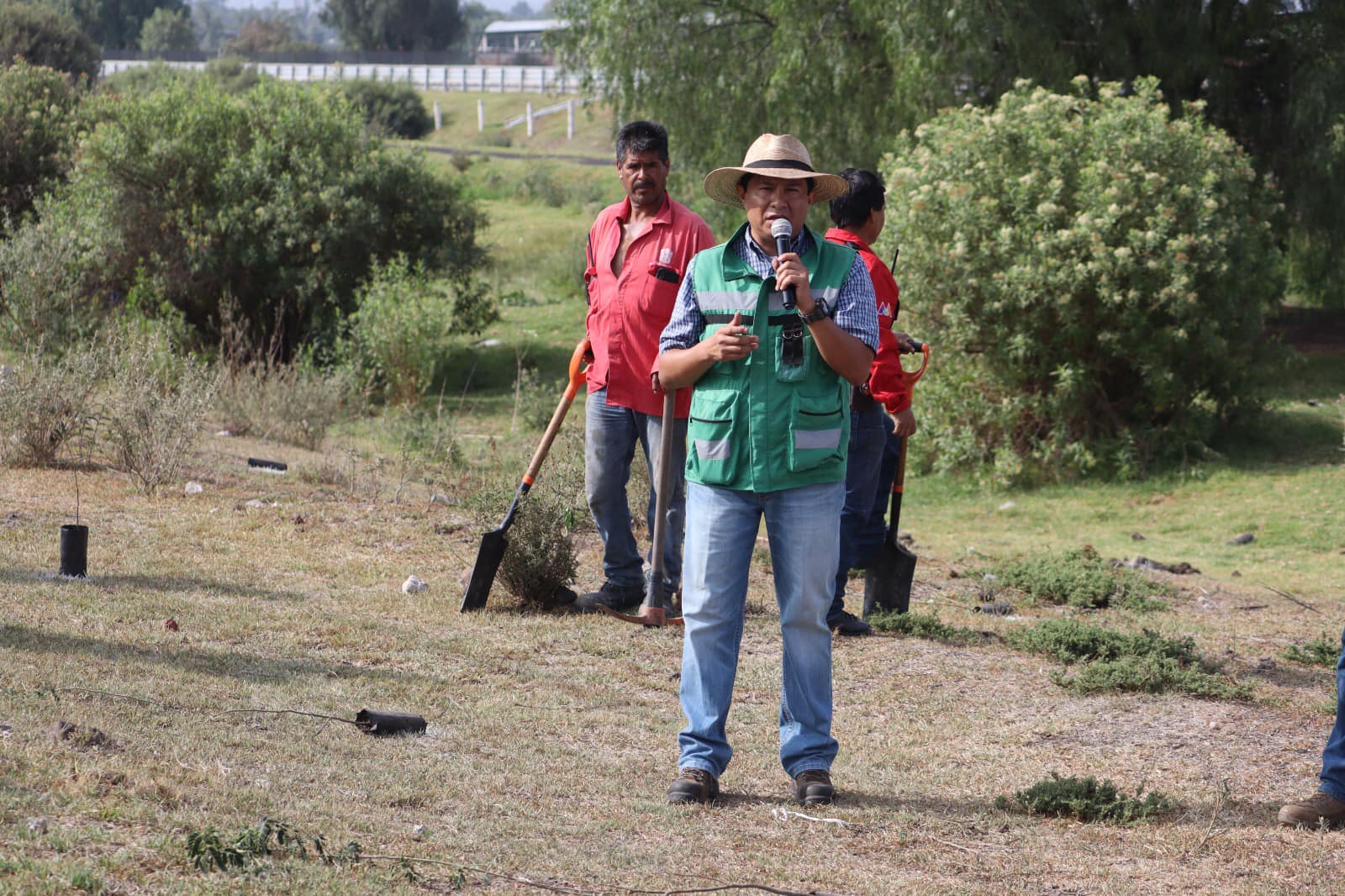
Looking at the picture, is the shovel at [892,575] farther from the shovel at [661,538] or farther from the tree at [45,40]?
the tree at [45,40]

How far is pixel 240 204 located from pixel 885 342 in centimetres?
1236

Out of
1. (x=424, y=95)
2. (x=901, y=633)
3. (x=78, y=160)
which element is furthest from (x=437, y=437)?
(x=424, y=95)

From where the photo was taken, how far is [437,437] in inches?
444

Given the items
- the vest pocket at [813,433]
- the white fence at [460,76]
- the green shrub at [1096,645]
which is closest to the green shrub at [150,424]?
the green shrub at [1096,645]

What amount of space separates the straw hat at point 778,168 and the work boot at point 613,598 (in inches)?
112

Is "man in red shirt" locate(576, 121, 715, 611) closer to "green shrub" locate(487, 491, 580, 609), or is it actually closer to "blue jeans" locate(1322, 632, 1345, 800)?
"green shrub" locate(487, 491, 580, 609)

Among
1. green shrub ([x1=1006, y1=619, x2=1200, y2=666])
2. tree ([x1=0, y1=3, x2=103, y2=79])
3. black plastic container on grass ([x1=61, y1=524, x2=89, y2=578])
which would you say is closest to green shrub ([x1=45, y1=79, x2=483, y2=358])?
black plastic container on grass ([x1=61, y1=524, x2=89, y2=578])

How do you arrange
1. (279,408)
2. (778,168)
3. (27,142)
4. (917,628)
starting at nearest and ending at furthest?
(778,168) < (917,628) < (279,408) < (27,142)

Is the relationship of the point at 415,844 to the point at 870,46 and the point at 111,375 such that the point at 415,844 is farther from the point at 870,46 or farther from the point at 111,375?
the point at 870,46

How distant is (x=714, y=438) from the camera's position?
4172 millimetres

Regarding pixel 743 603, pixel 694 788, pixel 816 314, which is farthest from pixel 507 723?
pixel 816 314

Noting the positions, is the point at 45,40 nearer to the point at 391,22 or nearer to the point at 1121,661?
the point at 1121,661

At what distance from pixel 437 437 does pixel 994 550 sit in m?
4.51

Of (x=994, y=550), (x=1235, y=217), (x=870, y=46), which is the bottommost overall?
(x=994, y=550)
